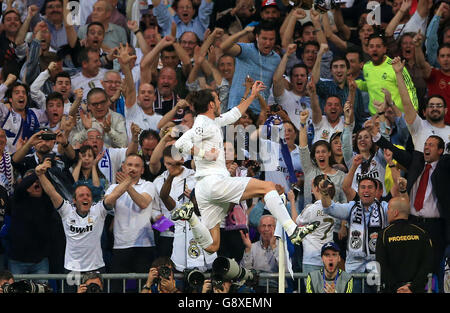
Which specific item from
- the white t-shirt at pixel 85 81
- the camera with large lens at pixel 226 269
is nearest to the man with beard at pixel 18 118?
the white t-shirt at pixel 85 81

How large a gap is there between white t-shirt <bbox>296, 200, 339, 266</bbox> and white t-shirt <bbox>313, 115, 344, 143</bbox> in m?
2.03

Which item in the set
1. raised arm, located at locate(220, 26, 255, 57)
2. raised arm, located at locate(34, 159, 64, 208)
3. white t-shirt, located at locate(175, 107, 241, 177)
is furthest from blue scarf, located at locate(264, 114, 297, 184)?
raised arm, located at locate(34, 159, 64, 208)

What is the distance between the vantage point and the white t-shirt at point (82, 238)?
45.2 ft

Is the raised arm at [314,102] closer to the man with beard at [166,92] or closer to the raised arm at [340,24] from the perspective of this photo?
the raised arm at [340,24]

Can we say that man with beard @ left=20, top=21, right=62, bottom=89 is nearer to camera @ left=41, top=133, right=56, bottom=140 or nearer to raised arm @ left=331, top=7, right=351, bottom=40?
camera @ left=41, top=133, right=56, bottom=140

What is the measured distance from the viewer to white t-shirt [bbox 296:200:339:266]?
13.6 metres

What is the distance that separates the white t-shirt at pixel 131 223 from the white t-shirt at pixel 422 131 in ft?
13.1

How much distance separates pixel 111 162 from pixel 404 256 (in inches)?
186

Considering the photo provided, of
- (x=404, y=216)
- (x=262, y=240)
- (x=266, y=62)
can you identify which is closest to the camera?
(x=404, y=216)

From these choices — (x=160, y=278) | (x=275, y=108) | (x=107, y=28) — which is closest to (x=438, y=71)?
(x=275, y=108)

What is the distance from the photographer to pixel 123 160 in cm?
1499

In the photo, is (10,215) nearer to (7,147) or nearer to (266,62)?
(7,147)
